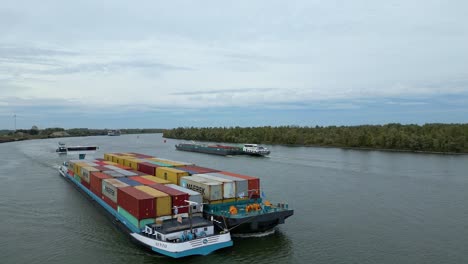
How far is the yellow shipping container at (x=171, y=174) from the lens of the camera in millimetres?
28844

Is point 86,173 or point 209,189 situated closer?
point 209,189

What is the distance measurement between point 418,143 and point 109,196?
7453cm

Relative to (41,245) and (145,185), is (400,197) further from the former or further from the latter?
(41,245)

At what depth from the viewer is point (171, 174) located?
29.7 meters

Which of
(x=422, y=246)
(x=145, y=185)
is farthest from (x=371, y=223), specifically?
(x=145, y=185)

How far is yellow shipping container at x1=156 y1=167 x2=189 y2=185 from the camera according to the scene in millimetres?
28844

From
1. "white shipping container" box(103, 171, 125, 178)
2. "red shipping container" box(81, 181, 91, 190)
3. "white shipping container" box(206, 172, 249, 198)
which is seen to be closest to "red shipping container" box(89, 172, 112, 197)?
"white shipping container" box(103, 171, 125, 178)

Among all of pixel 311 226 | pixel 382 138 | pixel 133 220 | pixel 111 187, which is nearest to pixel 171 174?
pixel 111 187

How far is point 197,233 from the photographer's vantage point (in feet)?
66.2

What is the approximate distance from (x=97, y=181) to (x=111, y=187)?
4875mm

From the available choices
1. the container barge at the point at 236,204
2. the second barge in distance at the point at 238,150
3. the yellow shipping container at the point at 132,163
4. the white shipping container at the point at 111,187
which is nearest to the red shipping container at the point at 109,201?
the white shipping container at the point at 111,187

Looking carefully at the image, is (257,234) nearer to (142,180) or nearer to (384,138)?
(142,180)

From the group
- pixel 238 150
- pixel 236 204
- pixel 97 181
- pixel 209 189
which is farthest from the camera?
pixel 238 150

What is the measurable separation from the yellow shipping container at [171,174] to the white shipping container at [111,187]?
4037 mm
